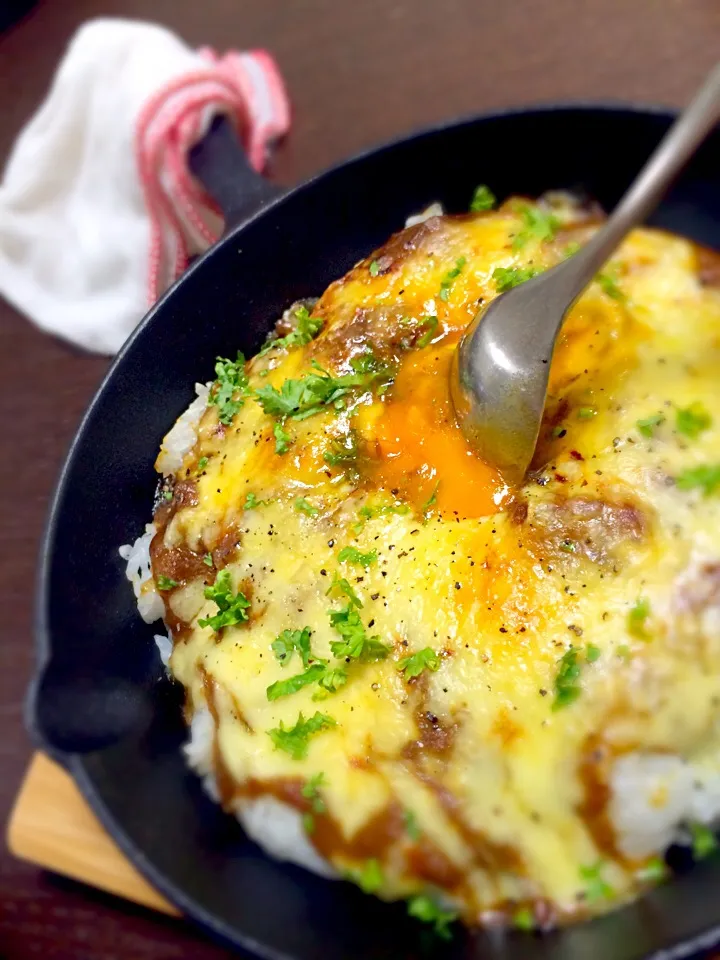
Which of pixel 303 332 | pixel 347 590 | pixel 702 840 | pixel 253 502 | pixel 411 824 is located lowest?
pixel 702 840

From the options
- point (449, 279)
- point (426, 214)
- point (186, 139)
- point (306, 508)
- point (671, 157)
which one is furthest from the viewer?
point (186, 139)

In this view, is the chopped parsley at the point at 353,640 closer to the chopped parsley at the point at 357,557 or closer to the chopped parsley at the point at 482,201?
the chopped parsley at the point at 357,557

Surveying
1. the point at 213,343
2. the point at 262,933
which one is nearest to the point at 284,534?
the point at 213,343

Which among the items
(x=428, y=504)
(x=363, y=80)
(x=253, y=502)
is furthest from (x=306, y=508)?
(x=363, y=80)

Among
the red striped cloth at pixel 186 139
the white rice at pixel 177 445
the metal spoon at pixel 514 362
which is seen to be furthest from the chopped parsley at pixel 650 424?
the red striped cloth at pixel 186 139

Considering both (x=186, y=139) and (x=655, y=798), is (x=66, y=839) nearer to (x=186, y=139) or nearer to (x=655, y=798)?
(x=655, y=798)

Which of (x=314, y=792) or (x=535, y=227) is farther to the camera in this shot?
(x=535, y=227)

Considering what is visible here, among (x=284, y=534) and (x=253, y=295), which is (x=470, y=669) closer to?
(x=284, y=534)
